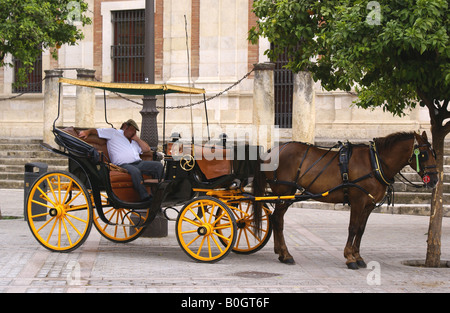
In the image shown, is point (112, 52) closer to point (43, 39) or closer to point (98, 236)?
point (43, 39)

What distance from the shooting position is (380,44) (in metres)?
8.41

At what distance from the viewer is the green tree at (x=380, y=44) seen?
8266mm

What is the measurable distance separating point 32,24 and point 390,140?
22.8 ft

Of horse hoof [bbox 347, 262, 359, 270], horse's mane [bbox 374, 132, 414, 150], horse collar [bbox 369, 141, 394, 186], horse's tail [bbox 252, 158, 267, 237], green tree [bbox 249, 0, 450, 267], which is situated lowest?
horse hoof [bbox 347, 262, 359, 270]

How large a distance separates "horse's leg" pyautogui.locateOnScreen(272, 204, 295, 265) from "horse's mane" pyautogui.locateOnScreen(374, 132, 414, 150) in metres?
1.45

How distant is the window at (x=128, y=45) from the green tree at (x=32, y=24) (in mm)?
9394

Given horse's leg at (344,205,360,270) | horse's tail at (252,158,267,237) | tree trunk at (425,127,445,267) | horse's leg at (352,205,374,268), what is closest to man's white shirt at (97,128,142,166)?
horse's tail at (252,158,267,237)

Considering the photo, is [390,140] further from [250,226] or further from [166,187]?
[166,187]

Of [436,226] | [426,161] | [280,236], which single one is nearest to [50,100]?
[280,236]

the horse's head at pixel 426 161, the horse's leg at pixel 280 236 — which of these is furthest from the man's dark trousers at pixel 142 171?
the horse's head at pixel 426 161

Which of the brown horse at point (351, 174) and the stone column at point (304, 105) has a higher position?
the stone column at point (304, 105)

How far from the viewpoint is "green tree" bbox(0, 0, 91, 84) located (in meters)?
13.0

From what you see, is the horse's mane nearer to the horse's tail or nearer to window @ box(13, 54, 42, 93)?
the horse's tail

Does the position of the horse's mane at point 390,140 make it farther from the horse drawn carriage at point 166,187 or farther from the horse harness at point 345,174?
the horse drawn carriage at point 166,187
